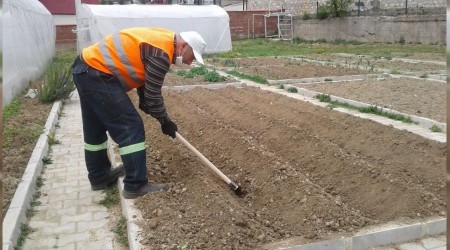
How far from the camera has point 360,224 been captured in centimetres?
350

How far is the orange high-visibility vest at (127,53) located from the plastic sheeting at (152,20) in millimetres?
15195

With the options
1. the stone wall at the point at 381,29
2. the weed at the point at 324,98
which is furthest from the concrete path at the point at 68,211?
the stone wall at the point at 381,29

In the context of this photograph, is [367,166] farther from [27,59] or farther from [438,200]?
[27,59]

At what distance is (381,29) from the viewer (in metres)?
21.0

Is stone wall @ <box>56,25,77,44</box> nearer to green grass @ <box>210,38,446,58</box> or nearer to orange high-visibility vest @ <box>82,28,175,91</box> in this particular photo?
green grass @ <box>210,38,446,58</box>

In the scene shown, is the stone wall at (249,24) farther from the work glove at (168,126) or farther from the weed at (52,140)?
the work glove at (168,126)

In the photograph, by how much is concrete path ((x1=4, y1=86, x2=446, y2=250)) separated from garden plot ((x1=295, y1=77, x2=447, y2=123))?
392cm

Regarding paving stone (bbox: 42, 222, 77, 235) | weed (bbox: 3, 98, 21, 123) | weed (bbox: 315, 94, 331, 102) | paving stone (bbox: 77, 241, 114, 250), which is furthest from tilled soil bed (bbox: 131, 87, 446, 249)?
weed (bbox: 3, 98, 21, 123)

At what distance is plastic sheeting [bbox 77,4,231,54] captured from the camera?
61.2 ft

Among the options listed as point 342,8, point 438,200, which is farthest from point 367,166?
point 342,8

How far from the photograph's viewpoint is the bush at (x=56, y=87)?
8750mm

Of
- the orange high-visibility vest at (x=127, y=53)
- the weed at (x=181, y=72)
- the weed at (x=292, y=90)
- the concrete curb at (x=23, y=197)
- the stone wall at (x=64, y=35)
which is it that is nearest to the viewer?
the concrete curb at (x=23, y=197)

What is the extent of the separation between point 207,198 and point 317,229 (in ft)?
3.17

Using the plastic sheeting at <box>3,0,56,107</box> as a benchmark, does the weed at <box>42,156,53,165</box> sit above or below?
below
